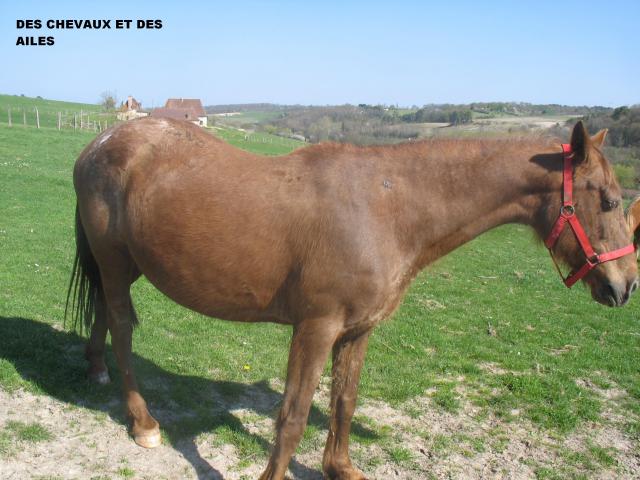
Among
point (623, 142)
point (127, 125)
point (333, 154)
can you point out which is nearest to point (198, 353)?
point (127, 125)

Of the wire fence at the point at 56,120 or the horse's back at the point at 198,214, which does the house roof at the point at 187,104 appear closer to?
the wire fence at the point at 56,120

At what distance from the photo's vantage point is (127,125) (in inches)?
163

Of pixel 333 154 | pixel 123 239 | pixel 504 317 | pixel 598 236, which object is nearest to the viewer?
pixel 598 236

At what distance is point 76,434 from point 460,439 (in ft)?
10.2

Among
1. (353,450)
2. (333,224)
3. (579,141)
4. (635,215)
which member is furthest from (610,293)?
(353,450)

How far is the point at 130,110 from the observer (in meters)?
59.7

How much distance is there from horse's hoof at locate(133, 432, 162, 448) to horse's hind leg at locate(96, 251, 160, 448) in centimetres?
4

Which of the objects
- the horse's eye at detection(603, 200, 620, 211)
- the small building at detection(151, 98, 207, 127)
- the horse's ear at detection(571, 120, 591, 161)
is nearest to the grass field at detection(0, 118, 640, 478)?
the horse's eye at detection(603, 200, 620, 211)

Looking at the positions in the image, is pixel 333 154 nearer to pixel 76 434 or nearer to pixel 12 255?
pixel 76 434

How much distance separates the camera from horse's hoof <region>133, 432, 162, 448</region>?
3951 millimetres

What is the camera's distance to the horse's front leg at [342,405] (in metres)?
3.74

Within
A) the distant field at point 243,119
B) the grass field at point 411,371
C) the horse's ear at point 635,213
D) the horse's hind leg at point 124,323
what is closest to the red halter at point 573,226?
the grass field at point 411,371

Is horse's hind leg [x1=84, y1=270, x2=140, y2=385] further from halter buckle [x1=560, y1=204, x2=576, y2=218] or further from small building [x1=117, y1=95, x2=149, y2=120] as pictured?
small building [x1=117, y1=95, x2=149, y2=120]

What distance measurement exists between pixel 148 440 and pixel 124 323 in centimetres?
98
